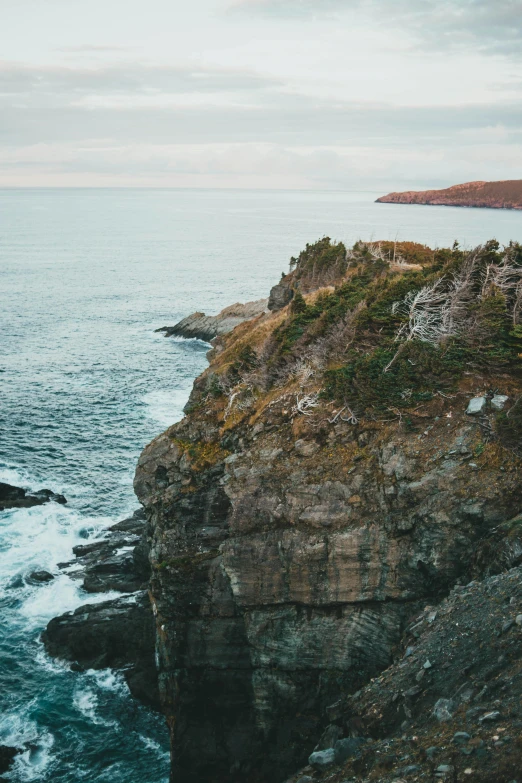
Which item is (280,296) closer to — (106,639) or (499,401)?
(106,639)

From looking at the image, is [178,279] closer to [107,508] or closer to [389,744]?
[107,508]

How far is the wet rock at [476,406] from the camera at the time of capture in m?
23.5

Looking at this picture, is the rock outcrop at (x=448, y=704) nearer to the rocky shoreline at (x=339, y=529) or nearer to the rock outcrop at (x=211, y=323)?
the rocky shoreline at (x=339, y=529)

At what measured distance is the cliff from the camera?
23.0 meters

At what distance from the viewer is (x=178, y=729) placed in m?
26.3

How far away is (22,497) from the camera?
151 feet

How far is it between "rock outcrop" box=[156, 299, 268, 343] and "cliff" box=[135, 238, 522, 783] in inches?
2271

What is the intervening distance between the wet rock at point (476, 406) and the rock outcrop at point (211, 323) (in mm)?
61218

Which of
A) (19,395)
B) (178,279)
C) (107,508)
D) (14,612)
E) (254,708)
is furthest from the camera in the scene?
(178,279)

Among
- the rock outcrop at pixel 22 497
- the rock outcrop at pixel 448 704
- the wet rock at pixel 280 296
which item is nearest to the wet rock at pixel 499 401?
the rock outcrop at pixel 448 704

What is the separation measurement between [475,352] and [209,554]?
1384cm

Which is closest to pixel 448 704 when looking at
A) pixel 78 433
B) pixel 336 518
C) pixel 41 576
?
pixel 336 518

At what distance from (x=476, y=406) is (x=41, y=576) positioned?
28465 mm

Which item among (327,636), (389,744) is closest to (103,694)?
(327,636)
